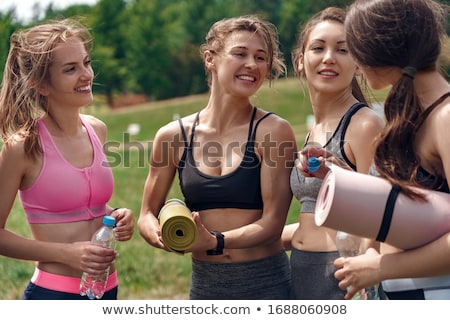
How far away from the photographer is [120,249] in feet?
28.8

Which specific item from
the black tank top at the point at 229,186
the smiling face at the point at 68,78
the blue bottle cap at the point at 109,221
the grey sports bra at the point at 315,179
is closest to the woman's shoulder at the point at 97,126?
the smiling face at the point at 68,78

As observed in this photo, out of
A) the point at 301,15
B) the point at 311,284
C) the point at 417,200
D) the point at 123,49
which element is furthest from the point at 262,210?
the point at 123,49

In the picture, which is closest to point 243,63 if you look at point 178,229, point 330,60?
point 330,60

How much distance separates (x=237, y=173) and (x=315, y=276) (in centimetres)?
66

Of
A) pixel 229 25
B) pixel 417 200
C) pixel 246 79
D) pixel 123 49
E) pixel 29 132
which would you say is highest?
pixel 123 49

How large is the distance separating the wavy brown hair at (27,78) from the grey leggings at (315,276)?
1.41 m

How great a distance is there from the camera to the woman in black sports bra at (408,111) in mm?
2943

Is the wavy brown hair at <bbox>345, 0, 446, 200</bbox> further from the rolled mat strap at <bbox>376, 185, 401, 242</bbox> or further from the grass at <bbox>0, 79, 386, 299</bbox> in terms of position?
the grass at <bbox>0, 79, 386, 299</bbox>

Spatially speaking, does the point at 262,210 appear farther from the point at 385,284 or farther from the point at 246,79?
the point at 385,284

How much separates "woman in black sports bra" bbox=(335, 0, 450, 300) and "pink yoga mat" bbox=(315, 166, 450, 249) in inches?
1.6

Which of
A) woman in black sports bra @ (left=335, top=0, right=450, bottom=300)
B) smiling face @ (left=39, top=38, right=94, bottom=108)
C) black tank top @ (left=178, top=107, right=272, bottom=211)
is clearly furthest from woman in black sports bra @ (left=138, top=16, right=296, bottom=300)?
woman in black sports bra @ (left=335, top=0, right=450, bottom=300)

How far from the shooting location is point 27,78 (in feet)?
12.5

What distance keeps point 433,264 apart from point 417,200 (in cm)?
25

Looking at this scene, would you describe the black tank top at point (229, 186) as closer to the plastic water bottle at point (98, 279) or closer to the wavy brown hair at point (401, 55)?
the plastic water bottle at point (98, 279)
